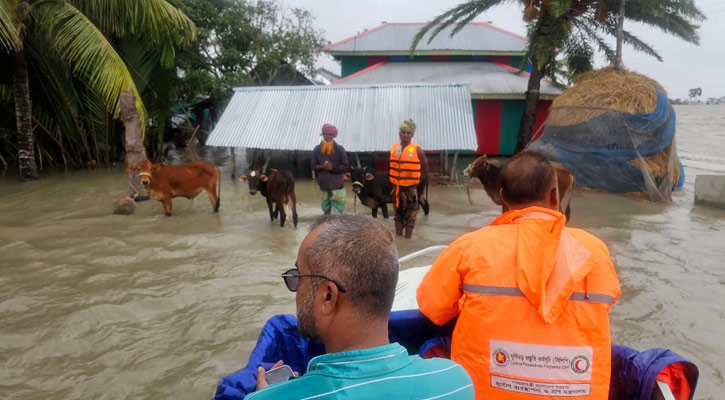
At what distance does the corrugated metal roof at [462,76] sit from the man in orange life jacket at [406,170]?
10165 millimetres

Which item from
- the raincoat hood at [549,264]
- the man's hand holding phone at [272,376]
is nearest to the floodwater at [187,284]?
the man's hand holding phone at [272,376]

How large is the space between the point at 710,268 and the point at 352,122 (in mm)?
9058

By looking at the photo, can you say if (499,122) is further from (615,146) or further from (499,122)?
(615,146)

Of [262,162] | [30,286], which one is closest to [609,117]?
[262,162]

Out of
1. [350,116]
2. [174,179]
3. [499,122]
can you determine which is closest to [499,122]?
[499,122]

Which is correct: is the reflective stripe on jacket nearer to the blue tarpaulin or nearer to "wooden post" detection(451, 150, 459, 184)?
the blue tarpaulin

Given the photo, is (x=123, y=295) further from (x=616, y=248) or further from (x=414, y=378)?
(x=616, y=248)

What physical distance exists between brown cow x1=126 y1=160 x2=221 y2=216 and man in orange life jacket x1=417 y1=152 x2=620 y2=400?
7929mm

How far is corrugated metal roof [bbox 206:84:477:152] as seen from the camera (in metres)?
13.0

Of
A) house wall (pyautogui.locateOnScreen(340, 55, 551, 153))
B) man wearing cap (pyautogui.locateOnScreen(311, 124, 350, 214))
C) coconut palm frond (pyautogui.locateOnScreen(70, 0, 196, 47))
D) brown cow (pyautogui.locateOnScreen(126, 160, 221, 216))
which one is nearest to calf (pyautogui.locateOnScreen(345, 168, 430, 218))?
man wearing cap (pyautogui.locateOnScreen(311, 124, 350, 214))

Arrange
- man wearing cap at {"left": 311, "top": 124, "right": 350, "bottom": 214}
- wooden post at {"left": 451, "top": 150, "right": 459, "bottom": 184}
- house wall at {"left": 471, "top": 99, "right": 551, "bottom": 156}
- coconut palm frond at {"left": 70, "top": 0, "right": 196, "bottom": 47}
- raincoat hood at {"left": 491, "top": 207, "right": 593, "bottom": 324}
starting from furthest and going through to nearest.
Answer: house wall at {"left": 471, "top": 99, "right": 551, "bottom": 156} → wooden post at {"left": 451, "top": 150, "right": 459, "bottom": 184} → coconut palm frond at {"left": 70, "top": 0, "right": 196, "bottom": 47} → man wearing cap at {"left": 311, "top": 124, "right": 350, "bottom": 214} → raincoat hood at {"left": 491, "top": 207, "right": 593, "bottom": 324}

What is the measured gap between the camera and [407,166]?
727cm

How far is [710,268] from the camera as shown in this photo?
6.98m

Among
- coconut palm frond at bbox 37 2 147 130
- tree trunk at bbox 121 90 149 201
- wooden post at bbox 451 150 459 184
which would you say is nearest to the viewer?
tree trunk at bbox 121 90 149 201
